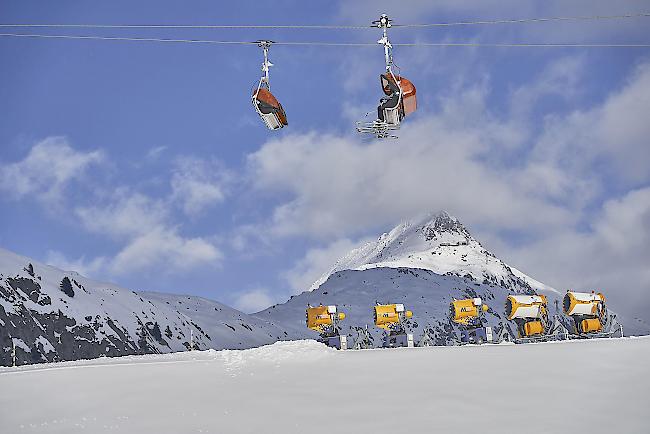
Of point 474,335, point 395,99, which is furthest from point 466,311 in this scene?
point 395,99

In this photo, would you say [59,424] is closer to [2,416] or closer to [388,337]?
[2,416]

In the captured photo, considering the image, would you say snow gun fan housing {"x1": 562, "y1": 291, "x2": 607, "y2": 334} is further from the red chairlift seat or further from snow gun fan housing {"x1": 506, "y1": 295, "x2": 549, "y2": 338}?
the red chairlift seat

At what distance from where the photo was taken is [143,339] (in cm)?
9925

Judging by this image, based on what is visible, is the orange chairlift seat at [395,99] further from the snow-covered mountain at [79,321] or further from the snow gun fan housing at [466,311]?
the snow-covered mountain at [79,321]

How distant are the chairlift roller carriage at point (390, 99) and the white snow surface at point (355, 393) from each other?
6285 millimetres

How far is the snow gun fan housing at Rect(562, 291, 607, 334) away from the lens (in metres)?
30.5

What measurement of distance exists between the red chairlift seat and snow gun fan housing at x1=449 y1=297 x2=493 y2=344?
52.4ft

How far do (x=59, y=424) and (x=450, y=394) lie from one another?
6884 mm

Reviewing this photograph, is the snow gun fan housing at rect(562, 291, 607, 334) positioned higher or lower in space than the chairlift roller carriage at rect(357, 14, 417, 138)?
lower

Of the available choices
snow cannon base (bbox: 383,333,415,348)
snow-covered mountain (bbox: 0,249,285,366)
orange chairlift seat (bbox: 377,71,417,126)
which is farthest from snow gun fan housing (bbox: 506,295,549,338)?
snow-covered mountain (bbox: 0,249,285,366)

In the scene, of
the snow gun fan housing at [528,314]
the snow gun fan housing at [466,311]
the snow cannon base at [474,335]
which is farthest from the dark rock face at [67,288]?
the snow gun fan housing at [528,314]

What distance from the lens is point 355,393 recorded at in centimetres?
1300

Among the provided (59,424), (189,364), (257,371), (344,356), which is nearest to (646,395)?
(344,356)

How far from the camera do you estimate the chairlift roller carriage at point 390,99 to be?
19.5 metres
